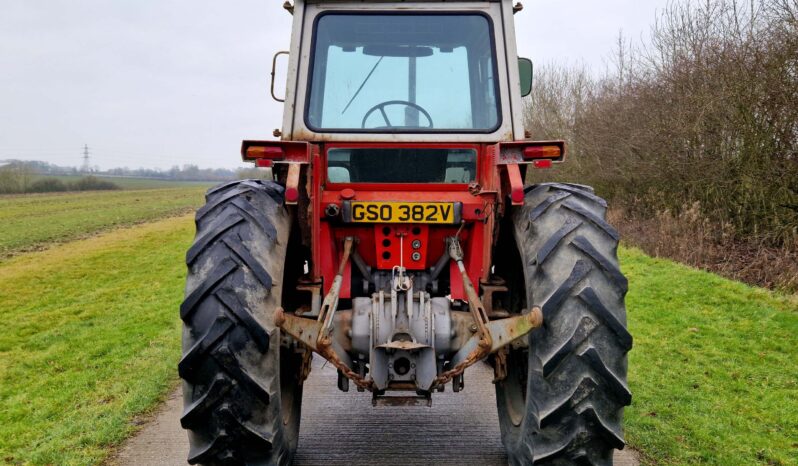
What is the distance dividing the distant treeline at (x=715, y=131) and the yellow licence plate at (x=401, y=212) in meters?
8.85

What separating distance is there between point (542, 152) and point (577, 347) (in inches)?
39.8

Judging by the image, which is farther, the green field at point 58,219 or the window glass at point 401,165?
the green field at point 58,219

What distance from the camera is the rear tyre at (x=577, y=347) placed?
2852mm

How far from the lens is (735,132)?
11945 millimetres

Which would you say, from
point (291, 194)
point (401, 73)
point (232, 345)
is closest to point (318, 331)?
point (232, 345)

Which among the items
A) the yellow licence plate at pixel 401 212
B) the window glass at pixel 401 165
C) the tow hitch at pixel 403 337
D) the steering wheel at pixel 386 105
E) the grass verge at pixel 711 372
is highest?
the steering wheel at pixel 386 105

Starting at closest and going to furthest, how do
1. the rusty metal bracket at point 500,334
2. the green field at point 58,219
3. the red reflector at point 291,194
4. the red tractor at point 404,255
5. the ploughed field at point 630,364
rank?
the rusty metal bracket at point 500,334 < the red tractor at point 404,255 < the red reflector at point 291,194 < the ploughed field at point 630,364 < the green field at point 58,219

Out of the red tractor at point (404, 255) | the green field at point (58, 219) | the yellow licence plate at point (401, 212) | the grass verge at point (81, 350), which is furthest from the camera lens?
the green field at point (58, 219)

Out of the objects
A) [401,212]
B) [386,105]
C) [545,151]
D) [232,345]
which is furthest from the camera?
[386,105]

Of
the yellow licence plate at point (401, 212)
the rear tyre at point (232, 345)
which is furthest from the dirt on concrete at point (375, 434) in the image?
the yellow licence plate at point (401, 212)

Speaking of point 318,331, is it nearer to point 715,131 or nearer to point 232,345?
point 232,345

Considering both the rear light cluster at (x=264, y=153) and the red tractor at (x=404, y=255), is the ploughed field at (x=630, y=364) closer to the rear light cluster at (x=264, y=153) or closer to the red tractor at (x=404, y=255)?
the red tractor at (x=404, y=255)

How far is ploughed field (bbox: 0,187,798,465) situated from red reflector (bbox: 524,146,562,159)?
211 centimetres

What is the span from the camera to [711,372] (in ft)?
20.4
